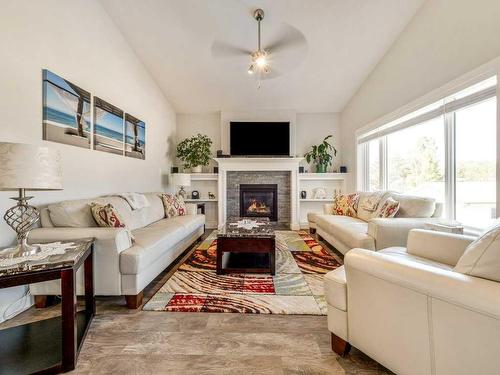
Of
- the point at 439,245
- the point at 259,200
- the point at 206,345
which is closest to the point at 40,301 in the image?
the point at 206,345

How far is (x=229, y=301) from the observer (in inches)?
81.7

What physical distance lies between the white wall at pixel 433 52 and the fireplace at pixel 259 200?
2382mm

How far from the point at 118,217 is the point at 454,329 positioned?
2.37m

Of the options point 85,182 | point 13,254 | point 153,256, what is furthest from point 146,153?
point 13,254

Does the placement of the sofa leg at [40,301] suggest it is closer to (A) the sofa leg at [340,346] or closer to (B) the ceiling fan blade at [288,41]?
(A) the sofa leg at [340,346]

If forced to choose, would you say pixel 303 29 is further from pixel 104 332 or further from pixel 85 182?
pixel 104 332

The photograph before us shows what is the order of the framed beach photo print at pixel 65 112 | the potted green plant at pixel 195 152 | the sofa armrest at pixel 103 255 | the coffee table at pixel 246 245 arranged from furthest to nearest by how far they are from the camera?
the potted green plant at pixel 195 152
the coffee table at pixel 246 245
the framed beach photo print at pixel 65 112
the sofa armrest at pixel 103 255

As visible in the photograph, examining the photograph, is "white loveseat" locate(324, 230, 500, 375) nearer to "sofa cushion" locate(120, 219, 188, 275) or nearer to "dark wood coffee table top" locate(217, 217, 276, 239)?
"dark wood coffee table top" locate(217, 217, 276, 239)

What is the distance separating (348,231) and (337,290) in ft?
5.14

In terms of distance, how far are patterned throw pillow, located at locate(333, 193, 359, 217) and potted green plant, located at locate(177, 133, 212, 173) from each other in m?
2.77

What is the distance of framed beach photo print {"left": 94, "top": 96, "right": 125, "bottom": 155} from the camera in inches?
117

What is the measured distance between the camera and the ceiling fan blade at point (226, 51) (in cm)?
363

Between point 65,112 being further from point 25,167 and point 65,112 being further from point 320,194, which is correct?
point 320,194

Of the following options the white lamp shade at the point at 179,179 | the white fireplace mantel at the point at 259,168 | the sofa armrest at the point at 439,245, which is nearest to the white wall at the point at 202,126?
the white fireplace mantel at the point at 259,168
